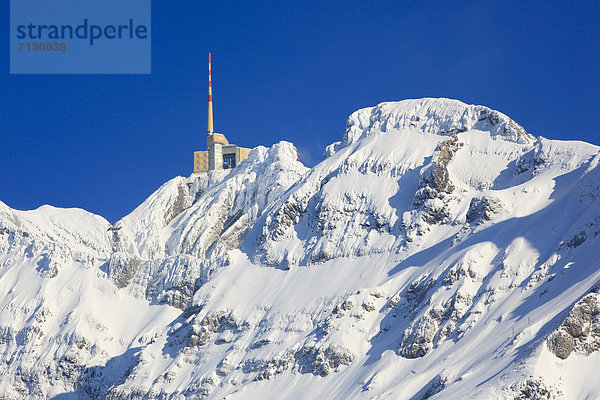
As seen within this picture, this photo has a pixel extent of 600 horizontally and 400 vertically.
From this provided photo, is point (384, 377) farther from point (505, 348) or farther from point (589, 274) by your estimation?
point (589, 274)

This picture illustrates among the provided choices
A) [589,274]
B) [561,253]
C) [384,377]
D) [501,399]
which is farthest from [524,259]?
[501,399]

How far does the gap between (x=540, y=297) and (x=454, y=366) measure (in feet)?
70.7

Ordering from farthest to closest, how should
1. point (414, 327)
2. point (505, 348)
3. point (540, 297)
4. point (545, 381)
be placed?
point (414, 327) < point (540, 297) < point (505, 348) < point (545, 381)

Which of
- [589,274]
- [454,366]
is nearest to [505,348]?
[454,366]

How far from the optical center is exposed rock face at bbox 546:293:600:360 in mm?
160750

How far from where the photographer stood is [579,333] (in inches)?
6368

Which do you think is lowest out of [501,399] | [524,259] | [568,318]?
[501,399]

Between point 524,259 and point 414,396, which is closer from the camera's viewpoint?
point 414,396

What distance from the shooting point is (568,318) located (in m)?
162

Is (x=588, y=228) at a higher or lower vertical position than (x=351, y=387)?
higher

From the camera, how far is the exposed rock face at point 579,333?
16075cm

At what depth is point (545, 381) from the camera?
512 ft

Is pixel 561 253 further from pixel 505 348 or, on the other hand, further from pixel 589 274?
pixel 505 348

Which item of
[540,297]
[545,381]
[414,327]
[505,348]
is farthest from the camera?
[414,327]
